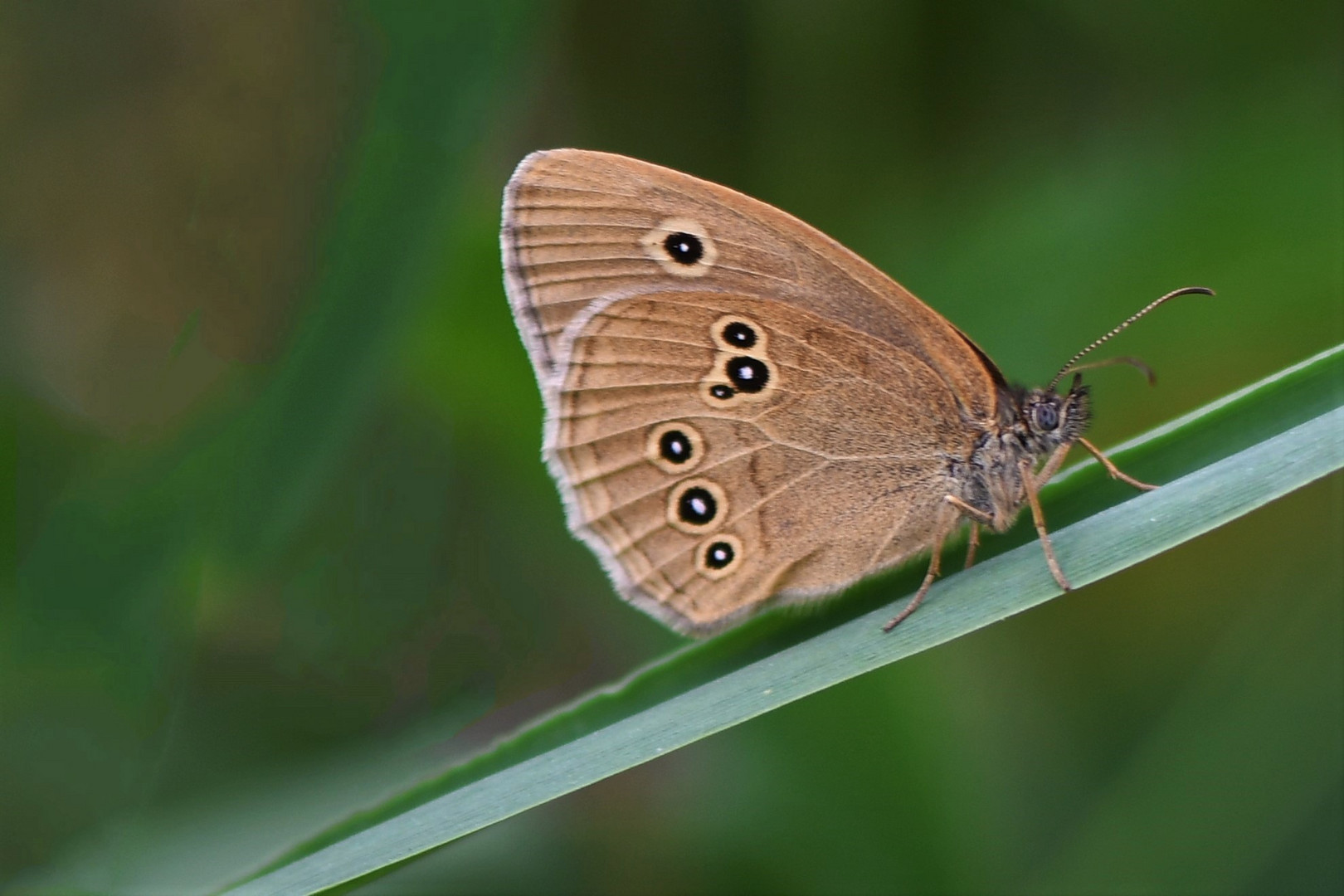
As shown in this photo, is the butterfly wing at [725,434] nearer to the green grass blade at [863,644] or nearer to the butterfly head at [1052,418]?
the butterfly head at [1052,418]

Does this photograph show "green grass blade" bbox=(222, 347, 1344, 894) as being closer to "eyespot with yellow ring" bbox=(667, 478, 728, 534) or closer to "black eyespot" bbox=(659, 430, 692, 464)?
"eyespot with yellow ring" bbox=(667, 478, 728, 534)

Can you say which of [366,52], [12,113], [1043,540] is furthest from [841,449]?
[12,113]

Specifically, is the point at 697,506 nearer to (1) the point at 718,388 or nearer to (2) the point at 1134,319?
(1) the point at 718,388

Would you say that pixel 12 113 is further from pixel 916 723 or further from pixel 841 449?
pixel 916 723

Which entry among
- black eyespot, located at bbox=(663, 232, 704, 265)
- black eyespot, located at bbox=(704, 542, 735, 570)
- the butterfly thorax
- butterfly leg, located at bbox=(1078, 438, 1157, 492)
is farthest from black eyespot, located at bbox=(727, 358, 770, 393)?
butterfly leg, located at bbox=(1078, 438, 1157, 492)

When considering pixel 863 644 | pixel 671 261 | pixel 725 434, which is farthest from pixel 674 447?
pixel 863 644

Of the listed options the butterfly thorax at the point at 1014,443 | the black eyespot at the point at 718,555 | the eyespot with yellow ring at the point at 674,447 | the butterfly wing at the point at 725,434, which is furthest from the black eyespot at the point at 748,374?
the butterfly thorax at the point at 1014,443
